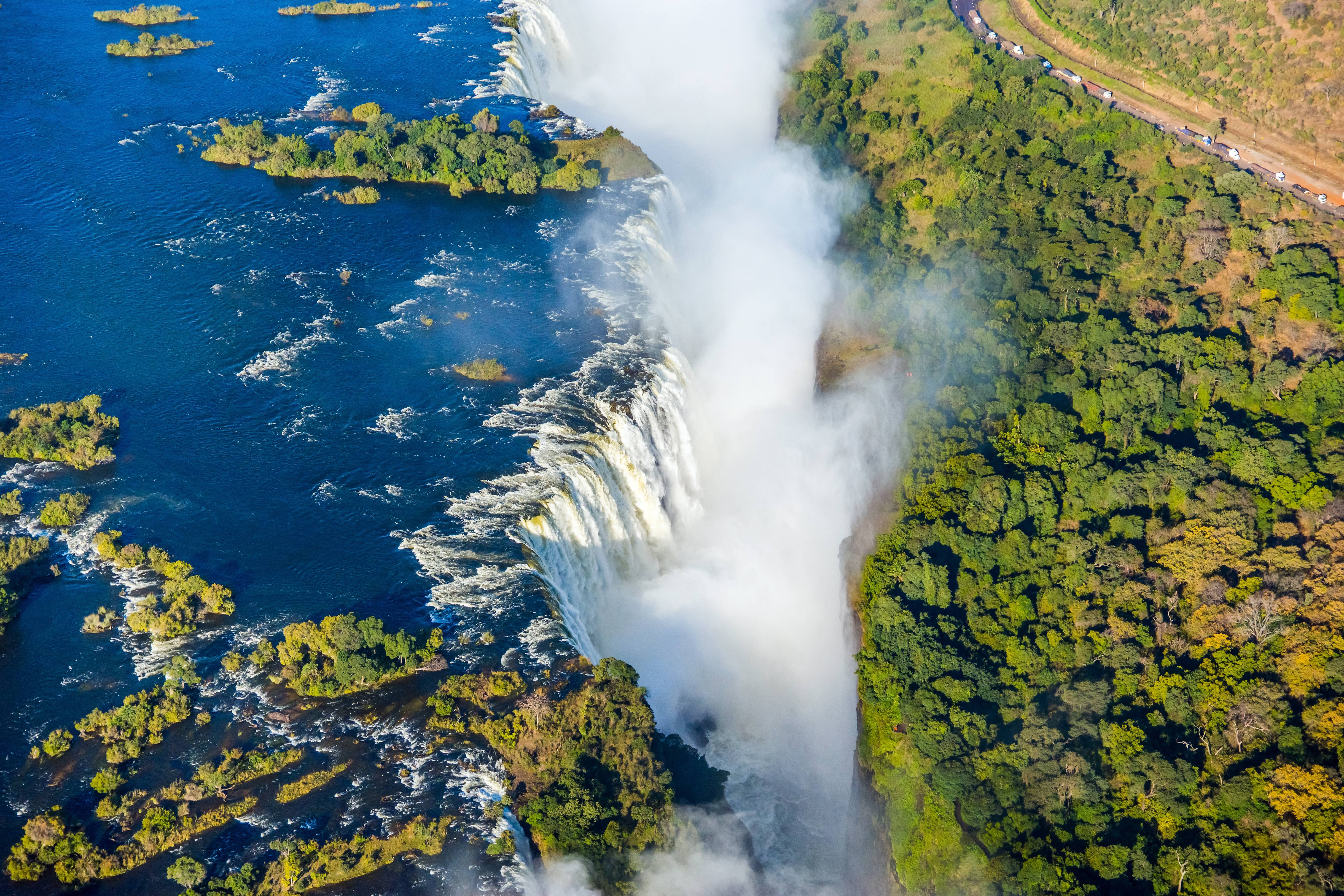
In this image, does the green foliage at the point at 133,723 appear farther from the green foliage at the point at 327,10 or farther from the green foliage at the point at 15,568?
the green foliage at the point at 327,10

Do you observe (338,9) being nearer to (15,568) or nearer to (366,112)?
(366,112)

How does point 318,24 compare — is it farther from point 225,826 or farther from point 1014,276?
point 225,826

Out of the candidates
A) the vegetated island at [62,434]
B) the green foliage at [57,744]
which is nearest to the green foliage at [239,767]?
the green foliage at [57,744]

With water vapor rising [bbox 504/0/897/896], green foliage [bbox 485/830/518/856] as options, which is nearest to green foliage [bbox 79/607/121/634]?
green foliage [bbox 485/830/518/856]

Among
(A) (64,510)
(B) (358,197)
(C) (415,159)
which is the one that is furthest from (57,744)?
(C) (415,159)

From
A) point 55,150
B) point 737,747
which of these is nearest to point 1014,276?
point 737,747

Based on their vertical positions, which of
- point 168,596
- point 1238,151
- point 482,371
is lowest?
point 168,596

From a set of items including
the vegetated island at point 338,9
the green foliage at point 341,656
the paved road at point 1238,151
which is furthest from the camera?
the vegetated island at point 338,9
